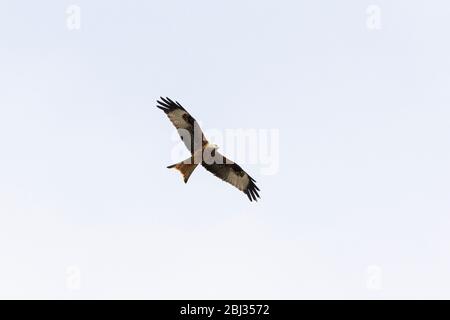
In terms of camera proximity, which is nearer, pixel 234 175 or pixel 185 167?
pixel 185 167

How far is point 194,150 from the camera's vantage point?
60.3 feet

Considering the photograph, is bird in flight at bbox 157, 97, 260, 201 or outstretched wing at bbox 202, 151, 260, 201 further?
outstretched wing at bbox 202, 151, 260, 201

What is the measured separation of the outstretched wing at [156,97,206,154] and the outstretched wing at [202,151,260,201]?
1.09 metres

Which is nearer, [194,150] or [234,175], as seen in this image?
[194,150]

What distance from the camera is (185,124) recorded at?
18578mm

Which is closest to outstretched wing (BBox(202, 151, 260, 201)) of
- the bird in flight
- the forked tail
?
the bird in flight

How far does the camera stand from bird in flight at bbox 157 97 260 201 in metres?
18.2

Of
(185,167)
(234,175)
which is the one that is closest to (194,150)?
(185,167)

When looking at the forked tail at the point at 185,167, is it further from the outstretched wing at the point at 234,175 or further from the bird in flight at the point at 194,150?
the outstretched wing at the point at 234,175

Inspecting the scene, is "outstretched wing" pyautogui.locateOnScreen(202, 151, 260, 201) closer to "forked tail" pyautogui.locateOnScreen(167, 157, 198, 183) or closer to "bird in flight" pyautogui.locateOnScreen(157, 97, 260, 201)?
"bird in flight" pyautogui.locateOnScreen(157, 97, 260, 201)

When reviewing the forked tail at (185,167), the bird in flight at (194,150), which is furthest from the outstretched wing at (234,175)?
the forked tail at (185,167)

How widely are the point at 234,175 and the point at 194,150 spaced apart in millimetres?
1886

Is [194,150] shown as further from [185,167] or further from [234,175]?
[234,175]
